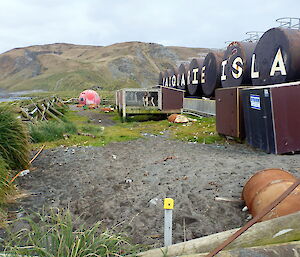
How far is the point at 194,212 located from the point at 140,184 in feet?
5.30

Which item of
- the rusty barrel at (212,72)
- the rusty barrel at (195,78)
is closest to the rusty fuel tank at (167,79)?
the rusty barrel at (195,78)

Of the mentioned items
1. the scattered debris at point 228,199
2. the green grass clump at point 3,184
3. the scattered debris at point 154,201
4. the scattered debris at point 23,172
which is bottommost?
the scattered debris at point 154,201

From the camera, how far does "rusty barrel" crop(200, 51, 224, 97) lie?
14.3 metres

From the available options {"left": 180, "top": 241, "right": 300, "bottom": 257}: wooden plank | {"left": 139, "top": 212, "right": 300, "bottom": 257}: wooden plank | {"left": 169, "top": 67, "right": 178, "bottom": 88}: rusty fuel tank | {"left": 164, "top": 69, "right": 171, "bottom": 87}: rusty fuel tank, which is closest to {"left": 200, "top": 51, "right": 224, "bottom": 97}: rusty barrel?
{"left": 169, "top": 67, "right": 178, "bottom": 88}: rusty fuel tank

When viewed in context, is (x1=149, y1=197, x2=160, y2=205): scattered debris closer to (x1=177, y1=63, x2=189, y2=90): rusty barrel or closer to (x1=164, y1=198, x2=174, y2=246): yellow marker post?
(x1=164, y1=198, x2=174, y2=246): yellow marker post

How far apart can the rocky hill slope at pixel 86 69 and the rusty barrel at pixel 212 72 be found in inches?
2469

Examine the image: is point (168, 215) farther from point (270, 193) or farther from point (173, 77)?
point (173, 77)

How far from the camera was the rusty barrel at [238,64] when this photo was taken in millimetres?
11059

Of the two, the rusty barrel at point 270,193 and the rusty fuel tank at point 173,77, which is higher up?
the rusty fuel tank at point 173,77

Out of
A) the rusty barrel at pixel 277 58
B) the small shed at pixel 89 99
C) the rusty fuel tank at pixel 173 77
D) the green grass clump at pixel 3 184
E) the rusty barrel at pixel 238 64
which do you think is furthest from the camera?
the small shed at pixel 89 99

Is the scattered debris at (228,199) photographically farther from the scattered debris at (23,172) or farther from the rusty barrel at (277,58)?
the rusty barrel at (277,58)

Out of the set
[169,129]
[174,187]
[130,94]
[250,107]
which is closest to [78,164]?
[174,187]

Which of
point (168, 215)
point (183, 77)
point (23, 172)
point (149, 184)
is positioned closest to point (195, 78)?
point (183, 77)

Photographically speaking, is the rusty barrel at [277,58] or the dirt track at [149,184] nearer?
the dirt track at [149,184]
